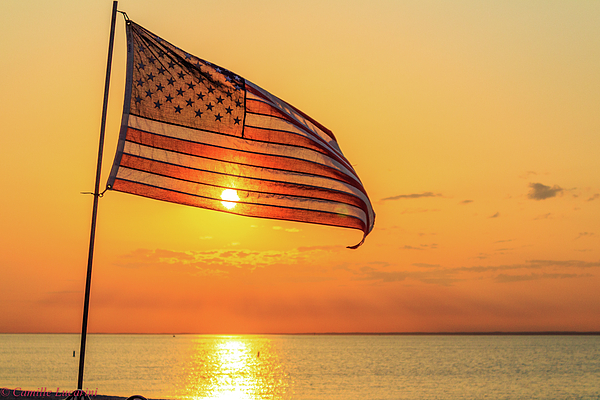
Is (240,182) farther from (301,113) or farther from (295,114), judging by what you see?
(301,113)

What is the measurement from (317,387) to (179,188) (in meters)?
72.2

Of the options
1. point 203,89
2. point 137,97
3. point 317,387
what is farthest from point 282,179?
point 317,387

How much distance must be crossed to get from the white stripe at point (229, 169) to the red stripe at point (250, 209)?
505 mm

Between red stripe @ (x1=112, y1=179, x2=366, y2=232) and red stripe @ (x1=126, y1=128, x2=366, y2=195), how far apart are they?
0.73 meters

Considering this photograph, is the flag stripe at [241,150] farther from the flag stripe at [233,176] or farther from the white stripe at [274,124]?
the white stripe at [274,124]

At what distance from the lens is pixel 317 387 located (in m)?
79.1

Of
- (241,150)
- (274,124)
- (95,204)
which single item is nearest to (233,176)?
(241,150)

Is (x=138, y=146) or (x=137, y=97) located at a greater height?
(x=137, y=97)

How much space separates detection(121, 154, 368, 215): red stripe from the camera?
1080cm

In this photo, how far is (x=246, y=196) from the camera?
1153 cm

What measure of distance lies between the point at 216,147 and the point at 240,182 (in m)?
0.77

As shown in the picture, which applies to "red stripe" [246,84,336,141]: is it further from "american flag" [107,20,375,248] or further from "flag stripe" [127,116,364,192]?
"flag stripe" [127,116,364,192]

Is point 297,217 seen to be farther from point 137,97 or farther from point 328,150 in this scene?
point 137,97

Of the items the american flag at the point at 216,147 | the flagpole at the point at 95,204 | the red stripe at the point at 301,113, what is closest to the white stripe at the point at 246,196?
the american flag at the point at 216,147
